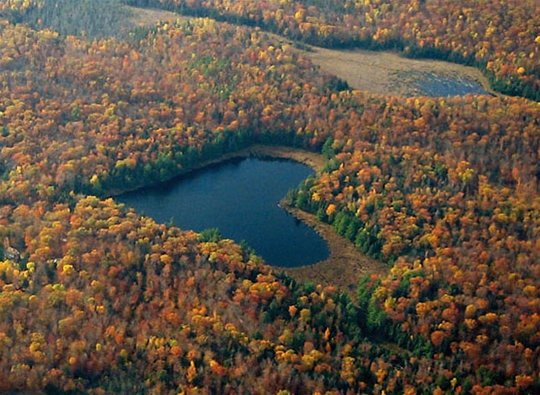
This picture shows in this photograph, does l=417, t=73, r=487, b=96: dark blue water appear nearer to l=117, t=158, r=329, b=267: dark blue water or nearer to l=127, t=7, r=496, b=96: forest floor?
l=127, t=7, r=496, b=96: forest floor

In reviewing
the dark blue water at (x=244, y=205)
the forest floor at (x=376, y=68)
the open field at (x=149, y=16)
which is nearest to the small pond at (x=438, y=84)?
the forest floor at (x=376, y=68)

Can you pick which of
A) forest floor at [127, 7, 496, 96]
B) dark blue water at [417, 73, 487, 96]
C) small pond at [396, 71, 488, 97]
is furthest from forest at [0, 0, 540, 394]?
small pond at [396, 71, 488, 97]

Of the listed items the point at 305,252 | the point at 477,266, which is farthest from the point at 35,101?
the point at 477,266

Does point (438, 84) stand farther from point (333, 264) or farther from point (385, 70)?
point (333, 264)

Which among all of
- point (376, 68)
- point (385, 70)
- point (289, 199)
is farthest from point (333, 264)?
point (376, 68)

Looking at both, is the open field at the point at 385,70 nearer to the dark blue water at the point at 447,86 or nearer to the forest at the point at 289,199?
the dark blue water at the point at 447,86

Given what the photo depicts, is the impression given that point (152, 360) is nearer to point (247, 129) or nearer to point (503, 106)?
point (247, 129)
